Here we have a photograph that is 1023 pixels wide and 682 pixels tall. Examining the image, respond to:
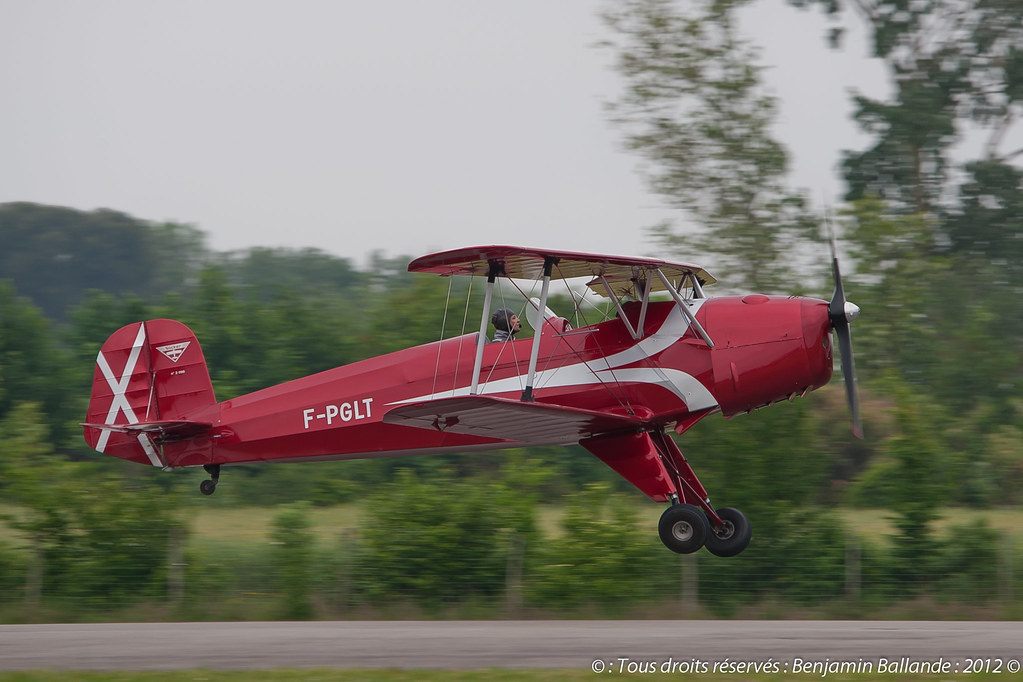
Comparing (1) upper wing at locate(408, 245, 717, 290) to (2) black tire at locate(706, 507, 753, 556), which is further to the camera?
(2) black tire at locate(706, 507, 753, 556)

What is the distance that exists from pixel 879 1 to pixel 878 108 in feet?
9.67

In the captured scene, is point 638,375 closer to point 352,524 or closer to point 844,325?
point 844,325

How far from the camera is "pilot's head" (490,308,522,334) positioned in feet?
37.4

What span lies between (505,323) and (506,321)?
0.09 feet

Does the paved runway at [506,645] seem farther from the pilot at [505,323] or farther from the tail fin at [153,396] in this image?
the pilot at [505,323]

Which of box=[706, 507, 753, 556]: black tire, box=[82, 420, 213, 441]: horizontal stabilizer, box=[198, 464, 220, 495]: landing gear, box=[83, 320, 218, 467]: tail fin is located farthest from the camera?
box=[83, 320, 218, 467]: tail fin

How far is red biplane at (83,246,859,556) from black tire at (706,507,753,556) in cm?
1

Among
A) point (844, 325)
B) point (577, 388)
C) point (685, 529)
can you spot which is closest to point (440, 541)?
point (577, 388)

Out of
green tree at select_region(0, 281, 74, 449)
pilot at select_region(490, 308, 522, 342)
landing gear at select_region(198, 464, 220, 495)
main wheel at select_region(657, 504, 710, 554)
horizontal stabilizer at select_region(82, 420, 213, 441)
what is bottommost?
green tree at select_region(0, 281, 74, 449)

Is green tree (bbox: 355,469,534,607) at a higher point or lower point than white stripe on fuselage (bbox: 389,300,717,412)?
lower

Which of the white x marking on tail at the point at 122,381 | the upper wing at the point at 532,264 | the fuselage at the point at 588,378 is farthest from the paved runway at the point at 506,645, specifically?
the upper wing at the point at 532,264

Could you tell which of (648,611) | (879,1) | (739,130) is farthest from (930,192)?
(648,611)

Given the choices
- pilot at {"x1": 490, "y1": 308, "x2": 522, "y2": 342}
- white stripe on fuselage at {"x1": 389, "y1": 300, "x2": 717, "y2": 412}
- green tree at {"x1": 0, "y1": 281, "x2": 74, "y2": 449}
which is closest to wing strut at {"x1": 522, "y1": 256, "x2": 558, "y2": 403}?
white stripe on fuselage at {"x1": 389, "y1": 300, "x2": 717, "y2": 412}

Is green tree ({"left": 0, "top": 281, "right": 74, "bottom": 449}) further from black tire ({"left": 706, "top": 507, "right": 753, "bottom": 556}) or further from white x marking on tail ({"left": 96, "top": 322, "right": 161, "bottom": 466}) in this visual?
black tire ({"left": 706, "top": 507, "right": 753, "bottom": 556})
